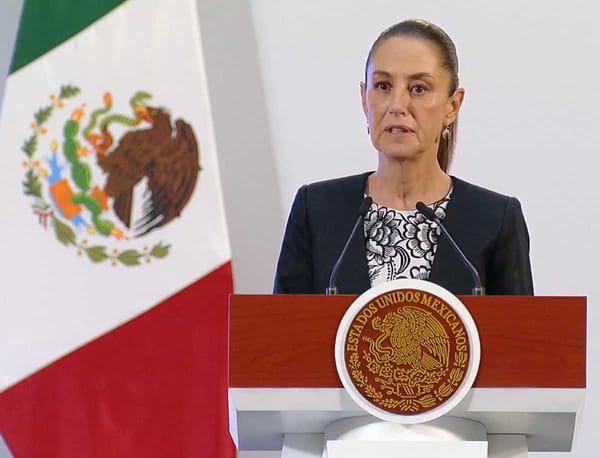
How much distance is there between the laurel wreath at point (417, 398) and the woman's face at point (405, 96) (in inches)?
26.5

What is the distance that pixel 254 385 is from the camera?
1812 millimetres

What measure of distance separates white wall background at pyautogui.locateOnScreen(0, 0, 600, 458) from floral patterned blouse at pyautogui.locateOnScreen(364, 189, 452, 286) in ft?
5.34

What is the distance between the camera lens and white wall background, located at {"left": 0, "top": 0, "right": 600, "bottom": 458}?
394cm

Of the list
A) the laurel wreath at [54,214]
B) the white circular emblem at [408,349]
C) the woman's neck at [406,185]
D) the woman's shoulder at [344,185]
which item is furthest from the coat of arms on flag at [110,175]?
the white circular emblem at [408,349]

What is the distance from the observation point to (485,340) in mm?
1789

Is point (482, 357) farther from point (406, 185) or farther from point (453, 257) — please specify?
point (406, 185)

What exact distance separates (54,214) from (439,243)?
5.98 ft

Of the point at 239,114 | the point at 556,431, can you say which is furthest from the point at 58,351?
the point at 556,431

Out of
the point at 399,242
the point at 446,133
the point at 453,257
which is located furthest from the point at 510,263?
the point at 446,133

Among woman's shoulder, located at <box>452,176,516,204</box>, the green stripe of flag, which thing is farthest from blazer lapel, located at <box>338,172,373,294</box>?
the green stripe of flag

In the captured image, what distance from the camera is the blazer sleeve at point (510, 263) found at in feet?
7.48

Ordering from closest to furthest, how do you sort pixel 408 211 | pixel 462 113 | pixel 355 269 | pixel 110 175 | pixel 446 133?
pixel 355 269 → pixel 408 211 → pixel 446 133 → pixel 110 175 → pixel 462 113

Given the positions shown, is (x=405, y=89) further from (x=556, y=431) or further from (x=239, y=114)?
(x=239, y=114)

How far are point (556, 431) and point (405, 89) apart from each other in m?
0.81
